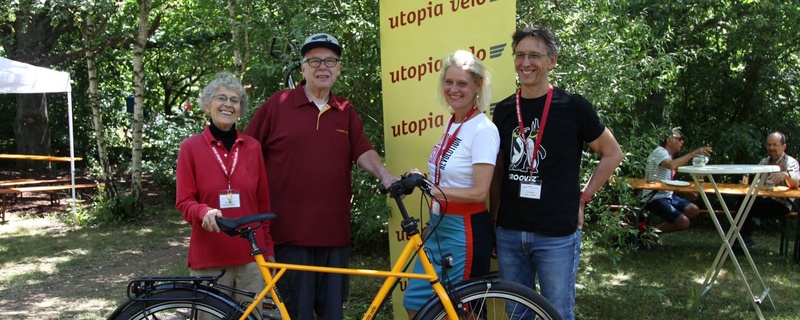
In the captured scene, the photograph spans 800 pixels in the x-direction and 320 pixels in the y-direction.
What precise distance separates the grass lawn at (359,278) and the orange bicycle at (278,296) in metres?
2.34

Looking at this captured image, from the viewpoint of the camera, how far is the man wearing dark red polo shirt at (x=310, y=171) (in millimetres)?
3373

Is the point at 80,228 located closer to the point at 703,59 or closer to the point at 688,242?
the point at 688,242

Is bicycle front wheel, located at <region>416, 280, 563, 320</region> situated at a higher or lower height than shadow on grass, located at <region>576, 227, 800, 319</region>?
higher

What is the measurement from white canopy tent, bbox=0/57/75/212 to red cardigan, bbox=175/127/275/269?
8.29 m

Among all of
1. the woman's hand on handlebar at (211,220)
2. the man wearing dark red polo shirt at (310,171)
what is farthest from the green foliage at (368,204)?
the woman's hand on handlebar at (211,220)

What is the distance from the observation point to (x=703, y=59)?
10125 millimetres

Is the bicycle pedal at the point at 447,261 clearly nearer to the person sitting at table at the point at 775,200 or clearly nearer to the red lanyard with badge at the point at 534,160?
the red lanyard with badge at the point at 534,160

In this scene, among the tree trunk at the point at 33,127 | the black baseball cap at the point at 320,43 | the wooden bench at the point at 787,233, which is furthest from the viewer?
the tree trunk at the point at 33,127

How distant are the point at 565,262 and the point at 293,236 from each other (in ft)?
4.12

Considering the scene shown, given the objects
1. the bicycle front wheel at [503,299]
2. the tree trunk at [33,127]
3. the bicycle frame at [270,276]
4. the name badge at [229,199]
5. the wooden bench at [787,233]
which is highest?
the tree trunk at [33,127]

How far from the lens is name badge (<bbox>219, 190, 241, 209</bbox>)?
3.12 metres

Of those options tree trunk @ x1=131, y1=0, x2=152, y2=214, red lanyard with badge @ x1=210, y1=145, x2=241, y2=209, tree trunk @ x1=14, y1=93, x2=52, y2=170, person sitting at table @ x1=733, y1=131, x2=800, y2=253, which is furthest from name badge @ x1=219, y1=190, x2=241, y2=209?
tree trunk @ x1=14, y1=93, x2=52, y2=170

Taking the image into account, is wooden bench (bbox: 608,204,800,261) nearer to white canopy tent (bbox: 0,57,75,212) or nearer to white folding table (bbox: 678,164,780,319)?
white folding table (bbox: 678,164,780,319)

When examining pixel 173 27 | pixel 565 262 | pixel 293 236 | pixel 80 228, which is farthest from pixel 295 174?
pixel 173 27
